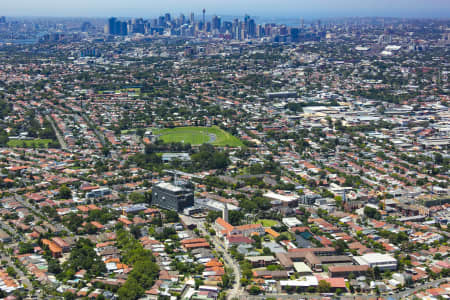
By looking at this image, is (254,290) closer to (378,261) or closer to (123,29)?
(378,261)

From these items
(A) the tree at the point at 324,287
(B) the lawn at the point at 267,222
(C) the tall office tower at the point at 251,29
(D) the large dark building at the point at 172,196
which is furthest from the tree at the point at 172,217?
(C) the tall office tower at the point at 251,29

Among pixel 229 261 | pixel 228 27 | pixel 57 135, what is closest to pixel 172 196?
pixel 229 261

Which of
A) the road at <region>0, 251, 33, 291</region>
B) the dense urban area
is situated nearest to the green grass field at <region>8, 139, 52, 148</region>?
the dense urban area

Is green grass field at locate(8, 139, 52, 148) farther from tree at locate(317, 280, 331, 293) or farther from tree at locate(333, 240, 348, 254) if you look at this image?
tree at locate(317, 280, 331, 293)

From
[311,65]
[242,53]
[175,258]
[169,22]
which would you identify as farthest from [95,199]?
[169,22]

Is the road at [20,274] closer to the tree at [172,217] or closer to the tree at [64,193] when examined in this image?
the tree at [172,217]

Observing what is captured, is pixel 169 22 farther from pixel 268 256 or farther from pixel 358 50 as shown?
pixel 268 256
